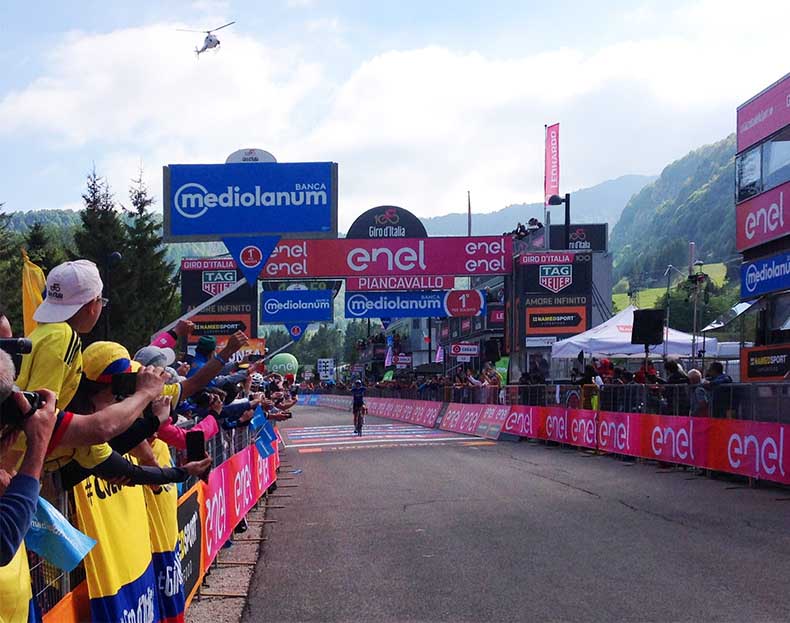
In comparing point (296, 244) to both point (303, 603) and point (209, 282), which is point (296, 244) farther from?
point (303, 603)

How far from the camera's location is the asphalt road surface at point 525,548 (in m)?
7.23

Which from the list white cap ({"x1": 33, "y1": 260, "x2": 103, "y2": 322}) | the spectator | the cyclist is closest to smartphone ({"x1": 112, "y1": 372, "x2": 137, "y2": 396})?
white cap ({"x1": 33, "y1": 260, "x2": 103, "y2": 322})

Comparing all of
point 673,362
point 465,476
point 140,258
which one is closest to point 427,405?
point 673,362

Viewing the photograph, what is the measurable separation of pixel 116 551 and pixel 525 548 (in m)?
5.68

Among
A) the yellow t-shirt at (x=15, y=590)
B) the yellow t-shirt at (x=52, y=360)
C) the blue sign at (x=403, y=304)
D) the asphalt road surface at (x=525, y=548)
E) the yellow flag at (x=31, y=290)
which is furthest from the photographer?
the blue sign at (x=403, y=304)

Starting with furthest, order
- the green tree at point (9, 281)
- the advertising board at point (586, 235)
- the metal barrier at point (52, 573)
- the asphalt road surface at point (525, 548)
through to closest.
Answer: the advertising board at point (586, 235), the green tree at point (9, 281), the asphalt road surface at point (525, 548), the metal barrier at point (52, 573)

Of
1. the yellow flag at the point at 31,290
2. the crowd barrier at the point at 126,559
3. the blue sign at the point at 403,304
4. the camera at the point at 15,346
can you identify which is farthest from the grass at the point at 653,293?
the camera at the point at 15,346

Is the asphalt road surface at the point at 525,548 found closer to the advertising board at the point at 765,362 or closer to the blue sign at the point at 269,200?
the blue sign at the point at 269,200

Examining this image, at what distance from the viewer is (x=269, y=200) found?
1673 cm

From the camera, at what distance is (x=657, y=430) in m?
18.3

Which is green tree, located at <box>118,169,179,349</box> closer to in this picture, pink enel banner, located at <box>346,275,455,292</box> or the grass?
pink enel banner, located at <box>346,275,455,292</box>

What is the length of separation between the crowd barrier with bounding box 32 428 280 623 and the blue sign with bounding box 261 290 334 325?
78.6 feet

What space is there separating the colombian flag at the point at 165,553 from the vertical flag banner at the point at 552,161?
57.8 m

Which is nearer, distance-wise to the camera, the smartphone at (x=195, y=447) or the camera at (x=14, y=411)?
the camera at (x=14, y=411)
